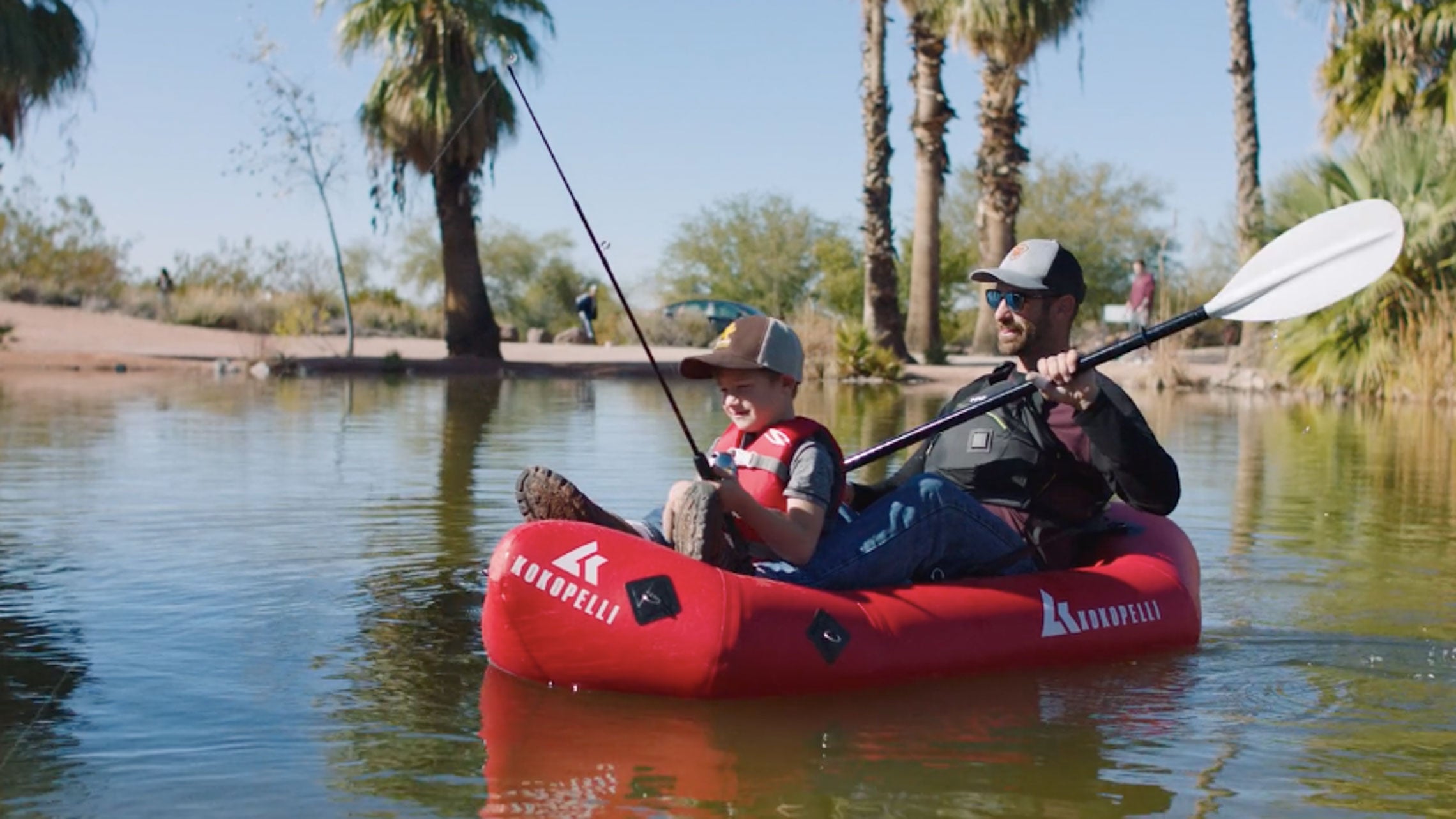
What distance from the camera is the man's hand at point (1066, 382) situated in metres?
5.36

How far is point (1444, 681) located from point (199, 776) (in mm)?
3664

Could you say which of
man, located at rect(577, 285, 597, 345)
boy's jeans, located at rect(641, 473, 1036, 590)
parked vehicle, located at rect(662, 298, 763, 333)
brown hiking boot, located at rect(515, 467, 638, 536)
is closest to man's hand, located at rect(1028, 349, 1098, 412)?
boy's jeans, located at rect(641, 473, 1036, 590)

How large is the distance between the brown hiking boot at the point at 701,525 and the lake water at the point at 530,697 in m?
0.42

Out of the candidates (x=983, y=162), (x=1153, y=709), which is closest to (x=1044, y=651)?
(x=1153, y=709)

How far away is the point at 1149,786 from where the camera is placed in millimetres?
4281

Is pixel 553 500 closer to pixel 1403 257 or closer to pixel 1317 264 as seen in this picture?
pixel 1317 264

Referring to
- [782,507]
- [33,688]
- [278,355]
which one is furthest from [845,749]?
[278,355]

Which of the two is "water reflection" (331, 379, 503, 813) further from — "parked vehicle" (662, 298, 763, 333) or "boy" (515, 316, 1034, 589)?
"parked vehicle" (662, 298, 763, 333)

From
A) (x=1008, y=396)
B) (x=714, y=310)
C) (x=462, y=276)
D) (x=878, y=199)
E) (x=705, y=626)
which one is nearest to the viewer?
(x=705, y=626)

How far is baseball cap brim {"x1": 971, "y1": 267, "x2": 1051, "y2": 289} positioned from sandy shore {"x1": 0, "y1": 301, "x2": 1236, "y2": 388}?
18256 millimetres

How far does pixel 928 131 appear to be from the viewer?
26.2 m

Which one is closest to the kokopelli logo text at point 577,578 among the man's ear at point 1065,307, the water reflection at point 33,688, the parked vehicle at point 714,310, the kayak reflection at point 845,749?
the kayak reflection at point 845,749

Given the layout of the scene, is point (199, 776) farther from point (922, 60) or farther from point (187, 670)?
point (922, 60)

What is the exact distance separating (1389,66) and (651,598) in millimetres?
20408
